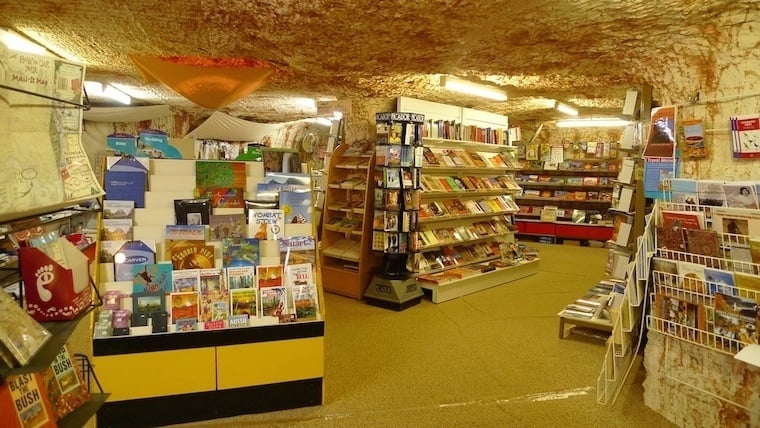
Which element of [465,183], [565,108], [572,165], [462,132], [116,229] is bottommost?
[116,229]

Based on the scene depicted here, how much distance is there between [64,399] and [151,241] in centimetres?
147

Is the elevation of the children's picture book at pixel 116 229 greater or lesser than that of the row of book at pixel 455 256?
greater

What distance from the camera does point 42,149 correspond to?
1239 millimetres

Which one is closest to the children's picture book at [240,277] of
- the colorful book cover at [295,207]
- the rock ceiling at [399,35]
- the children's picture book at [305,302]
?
the children's picture book at [305,302]

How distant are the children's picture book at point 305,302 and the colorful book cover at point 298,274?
3cm

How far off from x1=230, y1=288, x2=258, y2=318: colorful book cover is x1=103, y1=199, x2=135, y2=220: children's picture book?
74cm

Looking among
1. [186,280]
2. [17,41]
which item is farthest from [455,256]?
[17,41]

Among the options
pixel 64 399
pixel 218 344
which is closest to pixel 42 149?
pixel 64 399

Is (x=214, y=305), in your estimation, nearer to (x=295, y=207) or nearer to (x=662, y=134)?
(x=295, y=207)

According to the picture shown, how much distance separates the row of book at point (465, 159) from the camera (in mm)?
5844

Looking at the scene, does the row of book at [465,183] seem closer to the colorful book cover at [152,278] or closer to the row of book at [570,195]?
the row of book at [570,195]

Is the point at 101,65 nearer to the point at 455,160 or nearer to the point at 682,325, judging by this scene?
the point at 455,160

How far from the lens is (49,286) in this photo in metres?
1.28

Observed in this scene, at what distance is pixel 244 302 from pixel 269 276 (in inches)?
8.3
